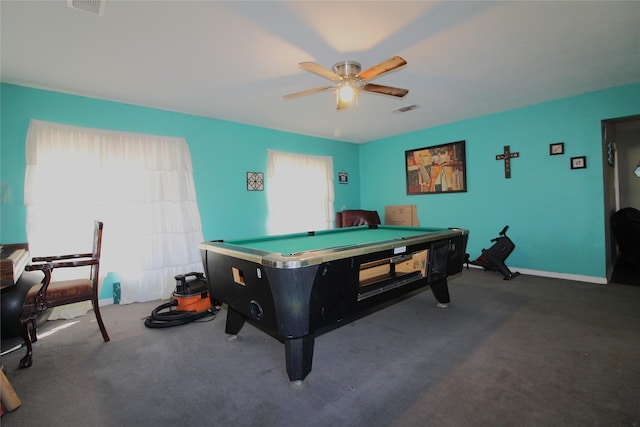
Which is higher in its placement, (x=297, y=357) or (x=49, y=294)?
(x=49, y=294)

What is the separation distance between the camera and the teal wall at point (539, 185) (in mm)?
3482

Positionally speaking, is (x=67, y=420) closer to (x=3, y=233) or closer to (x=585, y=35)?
(x=3, y=233)

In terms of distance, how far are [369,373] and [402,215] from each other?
3832 mm

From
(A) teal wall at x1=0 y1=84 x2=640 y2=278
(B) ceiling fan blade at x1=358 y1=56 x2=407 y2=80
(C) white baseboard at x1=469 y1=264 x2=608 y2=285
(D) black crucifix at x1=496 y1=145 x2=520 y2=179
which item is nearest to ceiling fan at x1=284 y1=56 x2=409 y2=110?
(B) ceiling fan blade at x1=358 y1=56 x2=407 y2=80

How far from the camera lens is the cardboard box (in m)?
5.20

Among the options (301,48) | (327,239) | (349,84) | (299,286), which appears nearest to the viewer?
(299,286)

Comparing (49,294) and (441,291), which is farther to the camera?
(441,291)

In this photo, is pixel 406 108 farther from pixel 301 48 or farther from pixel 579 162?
pixel 579 162

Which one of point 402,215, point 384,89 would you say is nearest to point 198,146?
point 384,89

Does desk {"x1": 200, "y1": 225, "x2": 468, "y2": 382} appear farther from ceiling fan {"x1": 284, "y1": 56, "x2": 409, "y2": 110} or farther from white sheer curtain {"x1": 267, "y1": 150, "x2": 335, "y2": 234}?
white sheer curtain {"x1": 267, "y1": 150, "x2": 335, "y2": 234}

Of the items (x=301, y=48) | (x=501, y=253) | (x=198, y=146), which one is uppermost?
(x=301, y=48)

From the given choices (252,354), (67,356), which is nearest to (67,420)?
(67,356)

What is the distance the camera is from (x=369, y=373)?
184cm

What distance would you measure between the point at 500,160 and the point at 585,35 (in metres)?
2.14
